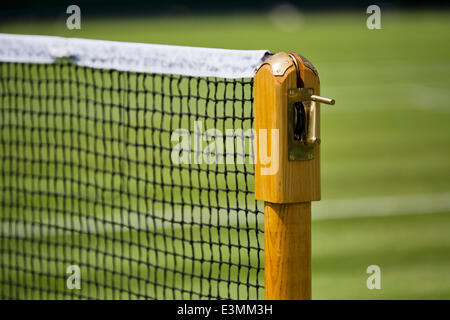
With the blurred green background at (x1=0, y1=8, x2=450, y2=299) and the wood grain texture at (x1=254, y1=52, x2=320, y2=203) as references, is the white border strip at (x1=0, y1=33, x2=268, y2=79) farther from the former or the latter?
the blurred green background at (x1=0, y1=8, x2=450, y2=299)

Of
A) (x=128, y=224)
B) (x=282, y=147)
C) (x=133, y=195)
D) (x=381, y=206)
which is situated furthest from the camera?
(x=381, y=206)

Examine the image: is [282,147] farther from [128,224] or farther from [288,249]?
[128,224]

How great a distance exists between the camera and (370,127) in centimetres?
1102

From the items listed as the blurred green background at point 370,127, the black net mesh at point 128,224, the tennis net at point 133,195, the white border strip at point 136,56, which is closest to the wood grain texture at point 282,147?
the tennis net at point 133,195

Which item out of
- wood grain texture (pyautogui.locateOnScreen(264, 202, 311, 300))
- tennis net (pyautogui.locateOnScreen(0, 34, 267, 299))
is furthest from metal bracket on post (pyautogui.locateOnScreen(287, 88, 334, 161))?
tennis net (pyautogui.locateOnScreen(0, 34, 267, 299))

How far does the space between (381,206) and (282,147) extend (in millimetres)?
4911

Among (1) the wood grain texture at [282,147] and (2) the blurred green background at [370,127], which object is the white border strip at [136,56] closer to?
(1) the wood grain texture at [282,147]

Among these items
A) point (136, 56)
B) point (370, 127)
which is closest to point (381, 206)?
point (370, 127)

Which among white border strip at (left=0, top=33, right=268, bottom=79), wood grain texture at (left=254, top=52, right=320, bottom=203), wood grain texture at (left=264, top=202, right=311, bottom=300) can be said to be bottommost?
wood grain texture at (left=264, top=202, right=311, bottom=300)

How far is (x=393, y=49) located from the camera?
17375 millimetres

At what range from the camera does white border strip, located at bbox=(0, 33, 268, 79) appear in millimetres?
3264
